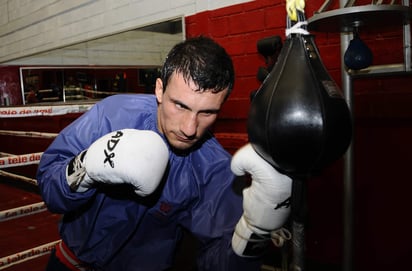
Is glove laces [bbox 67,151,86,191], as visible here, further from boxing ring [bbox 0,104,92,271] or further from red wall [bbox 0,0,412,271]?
red wall [bbox 0,0,412,271]

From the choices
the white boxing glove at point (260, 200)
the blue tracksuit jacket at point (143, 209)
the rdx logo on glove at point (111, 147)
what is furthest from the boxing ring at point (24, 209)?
the white boxing glove at point (260, 200)

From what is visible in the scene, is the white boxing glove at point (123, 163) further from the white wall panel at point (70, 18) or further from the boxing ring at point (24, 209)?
the white wall panel at point (70, 18)

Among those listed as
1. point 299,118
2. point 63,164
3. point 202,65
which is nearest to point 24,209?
point 63,164

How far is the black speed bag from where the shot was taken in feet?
2.44

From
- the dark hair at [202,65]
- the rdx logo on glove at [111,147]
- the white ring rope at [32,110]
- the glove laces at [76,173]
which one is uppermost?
the dark hair at [202,65]

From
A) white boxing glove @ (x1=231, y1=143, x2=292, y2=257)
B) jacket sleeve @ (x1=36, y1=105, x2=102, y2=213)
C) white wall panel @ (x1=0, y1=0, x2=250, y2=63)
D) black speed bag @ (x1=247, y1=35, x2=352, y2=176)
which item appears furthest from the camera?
white wall panel @ (x1=0, y1=0, x2=250, y2=63)

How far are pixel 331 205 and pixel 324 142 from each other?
4.57ft

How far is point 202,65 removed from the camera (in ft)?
3.83

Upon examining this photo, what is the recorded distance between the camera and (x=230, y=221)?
1.34 metres

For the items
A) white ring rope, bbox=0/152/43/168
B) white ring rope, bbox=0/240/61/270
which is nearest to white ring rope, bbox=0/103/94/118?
white ring rope, bbox=0/152/43/168

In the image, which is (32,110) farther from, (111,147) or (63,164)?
A: (111,147)

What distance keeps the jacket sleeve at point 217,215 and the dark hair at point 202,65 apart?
0.40 m

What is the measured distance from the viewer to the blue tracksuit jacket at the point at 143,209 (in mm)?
1296

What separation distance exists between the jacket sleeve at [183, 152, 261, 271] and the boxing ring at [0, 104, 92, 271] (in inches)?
37.1
